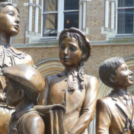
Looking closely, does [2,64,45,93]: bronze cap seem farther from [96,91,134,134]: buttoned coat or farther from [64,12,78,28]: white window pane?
[64,12,78,28]: white window pane

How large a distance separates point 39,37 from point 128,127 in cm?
940

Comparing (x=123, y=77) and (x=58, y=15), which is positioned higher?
(x=58, y=15)

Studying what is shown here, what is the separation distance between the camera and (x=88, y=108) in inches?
108

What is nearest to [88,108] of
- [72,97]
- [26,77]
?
[72,97]

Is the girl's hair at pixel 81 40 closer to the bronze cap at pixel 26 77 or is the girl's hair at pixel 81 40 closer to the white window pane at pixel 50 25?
the bronze cap at pixel 26 77

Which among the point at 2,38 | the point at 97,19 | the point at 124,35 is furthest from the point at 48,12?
the point at 2,38

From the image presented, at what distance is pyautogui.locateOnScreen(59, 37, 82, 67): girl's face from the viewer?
9.32 feet

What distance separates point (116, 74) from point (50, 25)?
370 inches

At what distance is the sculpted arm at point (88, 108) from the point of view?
8.64ft

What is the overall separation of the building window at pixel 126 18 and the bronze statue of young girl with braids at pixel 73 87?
8.77 meters

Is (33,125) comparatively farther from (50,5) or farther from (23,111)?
(50,5)

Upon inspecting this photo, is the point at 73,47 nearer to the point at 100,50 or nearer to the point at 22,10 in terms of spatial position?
the point at 100,50

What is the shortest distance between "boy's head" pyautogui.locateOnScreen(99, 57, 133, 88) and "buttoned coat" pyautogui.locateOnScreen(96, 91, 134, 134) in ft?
0.37

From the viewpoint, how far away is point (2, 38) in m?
3.14
